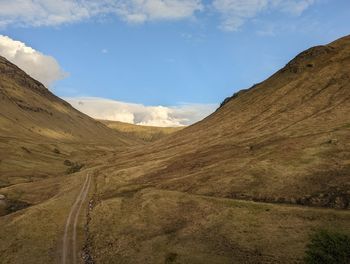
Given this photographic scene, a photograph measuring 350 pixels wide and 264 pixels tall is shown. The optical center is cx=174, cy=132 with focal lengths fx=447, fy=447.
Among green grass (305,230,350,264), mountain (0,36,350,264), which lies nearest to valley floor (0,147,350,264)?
mountain (0,36,350,264)

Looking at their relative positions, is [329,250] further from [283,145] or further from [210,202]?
[283,145]

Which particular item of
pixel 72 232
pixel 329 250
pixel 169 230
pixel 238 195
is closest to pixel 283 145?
pixel 238 195

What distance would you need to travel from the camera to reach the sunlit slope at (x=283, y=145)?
6681 centimetres

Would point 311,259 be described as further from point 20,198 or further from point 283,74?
point 283,74

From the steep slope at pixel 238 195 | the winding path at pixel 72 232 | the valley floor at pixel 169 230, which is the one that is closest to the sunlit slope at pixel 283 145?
the steep slope at pixel 238 195

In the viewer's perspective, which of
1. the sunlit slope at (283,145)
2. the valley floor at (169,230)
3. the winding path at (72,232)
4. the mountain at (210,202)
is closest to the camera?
the valley floor at (169,230)

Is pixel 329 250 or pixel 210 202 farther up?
pixel 210 202

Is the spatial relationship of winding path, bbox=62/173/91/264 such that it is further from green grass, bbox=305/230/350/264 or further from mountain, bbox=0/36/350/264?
green grass, bbox=305/230/350/264

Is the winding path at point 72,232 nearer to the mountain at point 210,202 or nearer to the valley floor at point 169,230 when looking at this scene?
the mountain at point 210,202

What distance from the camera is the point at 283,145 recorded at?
90875mm

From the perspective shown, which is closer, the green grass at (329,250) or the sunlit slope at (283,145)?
the green grass at (329,250)

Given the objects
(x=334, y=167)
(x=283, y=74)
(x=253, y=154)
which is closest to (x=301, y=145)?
(x=253, y=154)

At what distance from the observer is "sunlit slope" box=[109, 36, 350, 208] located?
66812mm

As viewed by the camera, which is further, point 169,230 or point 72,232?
point 72,232
